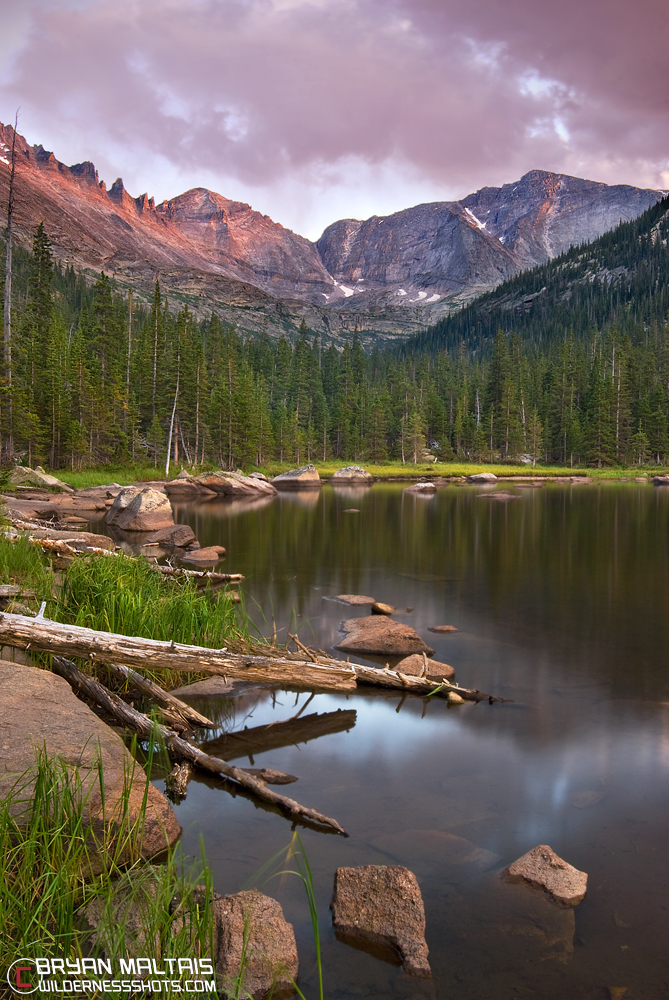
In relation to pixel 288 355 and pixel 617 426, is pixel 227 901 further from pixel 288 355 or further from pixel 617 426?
pixel 288 355

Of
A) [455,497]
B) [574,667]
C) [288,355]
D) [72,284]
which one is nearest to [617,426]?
[455,497]

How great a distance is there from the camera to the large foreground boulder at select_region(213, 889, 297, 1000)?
3.34 m

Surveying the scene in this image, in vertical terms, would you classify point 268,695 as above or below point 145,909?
below

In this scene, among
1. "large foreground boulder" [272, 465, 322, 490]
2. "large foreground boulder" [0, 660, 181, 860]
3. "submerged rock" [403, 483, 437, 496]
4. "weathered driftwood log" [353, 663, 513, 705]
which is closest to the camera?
"large foreground boulder" [0, 660, 181, 860]

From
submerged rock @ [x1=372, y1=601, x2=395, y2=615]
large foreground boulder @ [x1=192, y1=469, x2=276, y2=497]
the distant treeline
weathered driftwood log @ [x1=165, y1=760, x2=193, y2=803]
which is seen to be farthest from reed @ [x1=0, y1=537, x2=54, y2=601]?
large foreground boulder @ [x1=192, y1=469, x2=276, y2=497]

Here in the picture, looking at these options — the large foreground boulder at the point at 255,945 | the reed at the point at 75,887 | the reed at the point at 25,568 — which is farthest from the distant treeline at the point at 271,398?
the large foreground boulder at the point at 255,945

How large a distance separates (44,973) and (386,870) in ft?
7.23

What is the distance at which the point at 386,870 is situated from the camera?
4191 millimetres

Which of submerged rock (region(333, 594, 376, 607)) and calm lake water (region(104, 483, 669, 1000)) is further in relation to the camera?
submerged rock (region(333, 594, 376, 607))

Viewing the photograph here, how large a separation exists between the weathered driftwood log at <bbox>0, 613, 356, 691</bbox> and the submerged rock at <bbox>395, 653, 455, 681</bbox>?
193cm

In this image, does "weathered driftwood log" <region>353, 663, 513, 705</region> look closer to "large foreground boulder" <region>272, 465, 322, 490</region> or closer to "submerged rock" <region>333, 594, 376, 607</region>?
"submerged rock" <region>333, 594, 376, 607</region>

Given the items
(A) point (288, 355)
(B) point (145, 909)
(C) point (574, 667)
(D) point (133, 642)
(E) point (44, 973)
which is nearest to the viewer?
(E) point (44, 973)

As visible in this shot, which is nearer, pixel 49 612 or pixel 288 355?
pixel 49 612

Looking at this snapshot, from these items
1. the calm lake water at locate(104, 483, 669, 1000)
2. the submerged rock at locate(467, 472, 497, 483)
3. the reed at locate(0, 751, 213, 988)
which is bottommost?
the calm lake water at locate(104, 483, 669, 1000)
